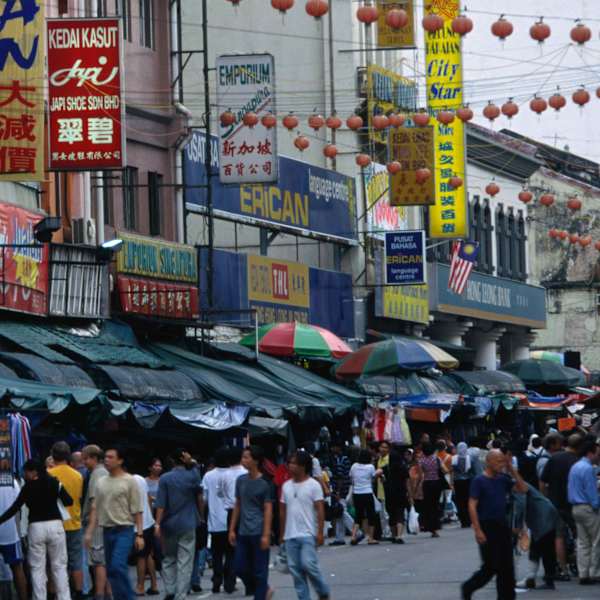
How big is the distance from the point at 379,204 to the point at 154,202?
11055 millimetres

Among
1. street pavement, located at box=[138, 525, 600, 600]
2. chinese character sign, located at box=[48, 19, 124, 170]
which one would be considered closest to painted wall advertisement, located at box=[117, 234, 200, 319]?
chinese character sign, located at box=[48, 19, 124, 170]

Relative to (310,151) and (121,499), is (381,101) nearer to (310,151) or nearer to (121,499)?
(310,151)

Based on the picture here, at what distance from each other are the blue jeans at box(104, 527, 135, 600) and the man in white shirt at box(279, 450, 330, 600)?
5.11 feet

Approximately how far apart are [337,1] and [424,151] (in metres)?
5.30

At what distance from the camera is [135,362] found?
28016 millimetres

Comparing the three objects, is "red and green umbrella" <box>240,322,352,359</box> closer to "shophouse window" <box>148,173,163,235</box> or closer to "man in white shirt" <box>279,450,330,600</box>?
"shophouse window" <box>148,173,163,235</box>

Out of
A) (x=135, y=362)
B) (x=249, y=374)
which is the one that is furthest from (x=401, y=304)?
(x=135, y=362)

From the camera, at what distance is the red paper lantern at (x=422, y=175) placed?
41.2 m

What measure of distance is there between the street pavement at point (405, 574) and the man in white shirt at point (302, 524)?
2669mm

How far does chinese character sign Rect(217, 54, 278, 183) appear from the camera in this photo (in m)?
34.4

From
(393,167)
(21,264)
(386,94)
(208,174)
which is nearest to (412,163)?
(393,167)

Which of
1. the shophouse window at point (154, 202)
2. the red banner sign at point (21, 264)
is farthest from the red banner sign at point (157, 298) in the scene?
the red banner sign at point (21, 264)

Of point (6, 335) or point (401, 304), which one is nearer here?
point (6, 335)

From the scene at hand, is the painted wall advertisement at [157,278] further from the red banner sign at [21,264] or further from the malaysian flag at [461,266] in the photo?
the malaysian flag at [461,266]
